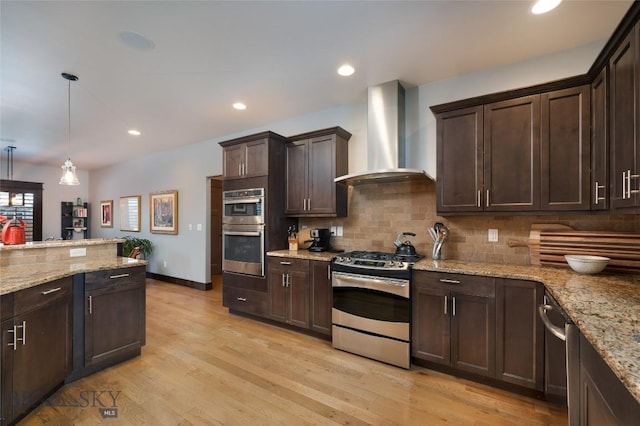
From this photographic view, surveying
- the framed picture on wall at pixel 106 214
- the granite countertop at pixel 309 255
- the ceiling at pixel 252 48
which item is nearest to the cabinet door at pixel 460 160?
the ceiling at pixel 252 48

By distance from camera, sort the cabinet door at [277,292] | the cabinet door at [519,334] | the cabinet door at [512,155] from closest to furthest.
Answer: the cabinet door at [519,334], the cabinet door at [512,155], the cabinet door at [277,292]

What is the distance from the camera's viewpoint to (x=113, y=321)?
2.40 metres

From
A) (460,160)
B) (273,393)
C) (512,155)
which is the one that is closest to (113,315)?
(273,393)

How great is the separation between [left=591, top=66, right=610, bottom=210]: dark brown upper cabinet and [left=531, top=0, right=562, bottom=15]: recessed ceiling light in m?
0.54

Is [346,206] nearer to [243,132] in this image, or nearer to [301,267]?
[301,267]

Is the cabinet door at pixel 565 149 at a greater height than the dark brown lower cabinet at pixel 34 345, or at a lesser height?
greater

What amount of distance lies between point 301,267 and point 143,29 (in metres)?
2.50

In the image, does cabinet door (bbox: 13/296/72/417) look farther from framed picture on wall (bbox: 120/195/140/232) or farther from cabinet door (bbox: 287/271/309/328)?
framed picture on wall (bbox: 120/195/140/232)

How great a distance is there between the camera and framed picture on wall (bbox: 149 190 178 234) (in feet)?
17.9

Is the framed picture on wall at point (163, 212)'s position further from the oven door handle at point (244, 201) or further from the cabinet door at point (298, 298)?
Result: the cabinet door at point (298, 298)

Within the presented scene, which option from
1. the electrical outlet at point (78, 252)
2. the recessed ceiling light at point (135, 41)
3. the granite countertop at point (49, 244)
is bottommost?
the electrical outlet at point (78, 252)

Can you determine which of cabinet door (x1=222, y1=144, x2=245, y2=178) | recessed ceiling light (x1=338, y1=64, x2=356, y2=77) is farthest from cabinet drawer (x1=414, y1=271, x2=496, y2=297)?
cabinet door (x1=222, y1=144, x2=245, y2=178)

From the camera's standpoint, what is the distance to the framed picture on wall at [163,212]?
5.45 metres

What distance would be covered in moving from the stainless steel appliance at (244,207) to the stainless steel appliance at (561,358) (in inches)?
110
